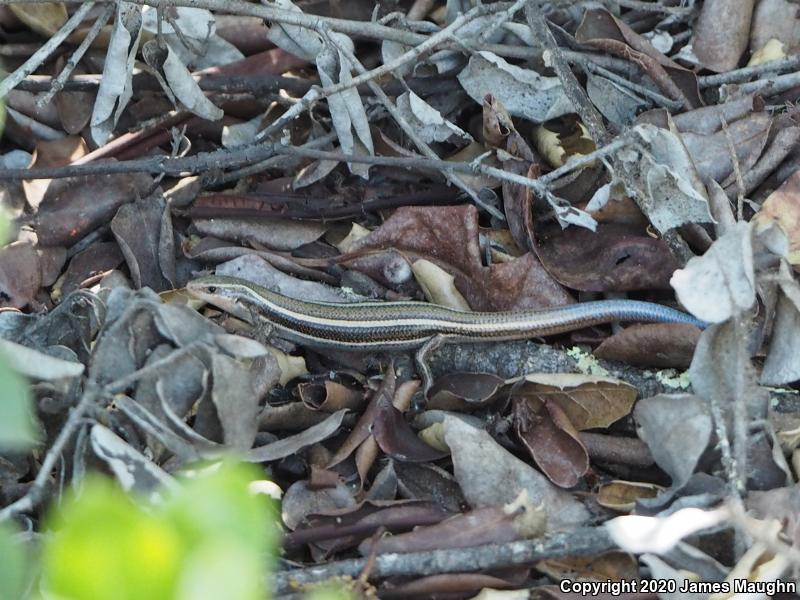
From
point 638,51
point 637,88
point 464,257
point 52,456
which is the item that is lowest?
point 464,257

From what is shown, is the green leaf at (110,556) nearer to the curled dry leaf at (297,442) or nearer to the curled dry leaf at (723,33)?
the curled dry leaf at (297,442)

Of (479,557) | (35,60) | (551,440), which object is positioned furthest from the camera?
(35,60)

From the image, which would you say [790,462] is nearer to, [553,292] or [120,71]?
[553,292]

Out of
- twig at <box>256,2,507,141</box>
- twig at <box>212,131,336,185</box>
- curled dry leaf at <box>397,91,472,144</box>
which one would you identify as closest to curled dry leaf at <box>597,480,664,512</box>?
curled dry leaf at <box>397,91,472,144</box>

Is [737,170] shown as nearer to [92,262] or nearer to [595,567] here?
[595,567]

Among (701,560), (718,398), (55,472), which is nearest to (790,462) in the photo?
(718,398)

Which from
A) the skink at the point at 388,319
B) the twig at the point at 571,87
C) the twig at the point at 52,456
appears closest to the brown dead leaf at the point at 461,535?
the twig at the point at 52,456

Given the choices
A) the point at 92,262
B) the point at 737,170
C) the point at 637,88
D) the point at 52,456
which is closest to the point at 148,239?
the point at 92,262

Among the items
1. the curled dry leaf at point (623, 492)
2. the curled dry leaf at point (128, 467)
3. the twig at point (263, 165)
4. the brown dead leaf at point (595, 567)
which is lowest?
the brown dead leaf at point (595, 567)
